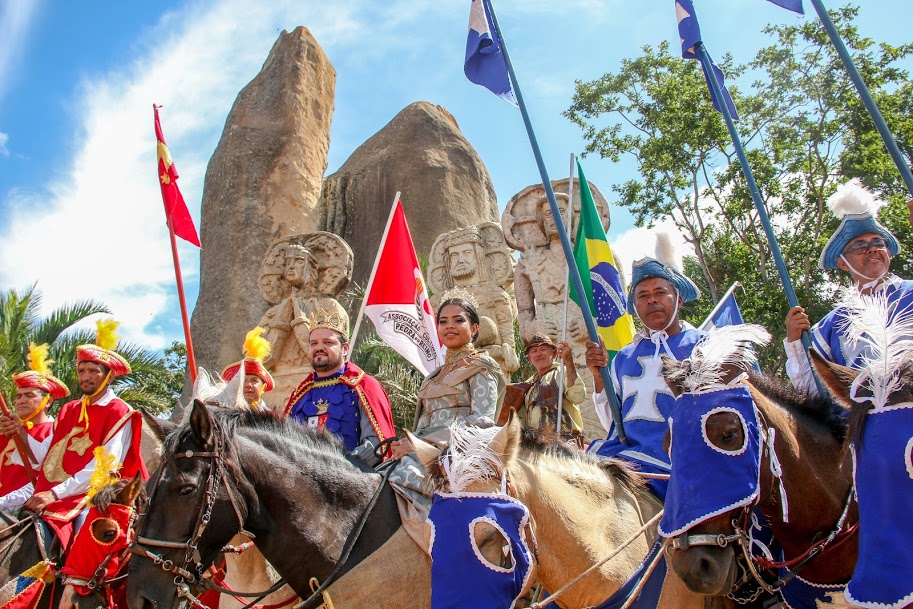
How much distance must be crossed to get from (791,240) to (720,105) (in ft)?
39.9

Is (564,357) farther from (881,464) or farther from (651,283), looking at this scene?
(881,464)

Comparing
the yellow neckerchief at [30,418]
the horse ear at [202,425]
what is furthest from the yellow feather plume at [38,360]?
the horse ear at [202,425]

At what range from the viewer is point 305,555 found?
13.3 ft

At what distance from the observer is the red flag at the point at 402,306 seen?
7445mm

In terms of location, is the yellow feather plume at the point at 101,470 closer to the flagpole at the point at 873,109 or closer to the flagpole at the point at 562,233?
the flagpole at the point at 562,233

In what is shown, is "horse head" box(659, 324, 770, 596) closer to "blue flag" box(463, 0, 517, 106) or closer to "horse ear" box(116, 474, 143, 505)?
"blue flag" box(463, 0, 517, 106)

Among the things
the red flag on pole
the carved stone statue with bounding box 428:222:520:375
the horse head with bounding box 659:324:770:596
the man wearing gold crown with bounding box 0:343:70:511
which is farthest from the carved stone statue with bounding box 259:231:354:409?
the horse head with bounding box 659:324:770:596

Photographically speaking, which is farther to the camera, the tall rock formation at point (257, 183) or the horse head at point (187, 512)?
the tall rock formation at point (257, 183)

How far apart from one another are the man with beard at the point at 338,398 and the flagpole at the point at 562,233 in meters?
1.61

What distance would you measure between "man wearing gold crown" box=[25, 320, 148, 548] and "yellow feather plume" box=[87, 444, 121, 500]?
20 cm

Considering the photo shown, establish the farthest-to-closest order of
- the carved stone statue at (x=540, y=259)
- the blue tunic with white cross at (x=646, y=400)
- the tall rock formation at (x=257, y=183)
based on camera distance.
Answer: the tall rock formation at (x=257, y=183) → the carved stone statue at (x=540, y=259) → the blue tunic with white cross at (x=646, y=400)

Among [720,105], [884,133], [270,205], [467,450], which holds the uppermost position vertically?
[270,205]

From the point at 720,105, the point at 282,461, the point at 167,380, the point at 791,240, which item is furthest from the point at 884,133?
the point at 167,380

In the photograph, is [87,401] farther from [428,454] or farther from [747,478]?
[747,478]
